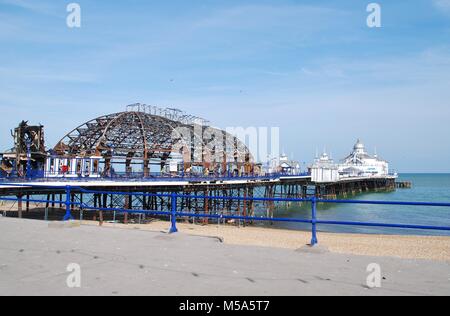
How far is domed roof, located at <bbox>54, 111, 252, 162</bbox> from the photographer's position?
38.1m

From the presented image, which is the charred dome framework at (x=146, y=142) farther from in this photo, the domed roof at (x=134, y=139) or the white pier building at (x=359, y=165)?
the white pier building at (x=359, y=165)

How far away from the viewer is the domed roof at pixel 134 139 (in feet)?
125

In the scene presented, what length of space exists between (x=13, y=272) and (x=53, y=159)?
96.4 feet

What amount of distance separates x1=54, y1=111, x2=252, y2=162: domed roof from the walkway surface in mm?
30380

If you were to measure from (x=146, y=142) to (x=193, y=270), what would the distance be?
34739mm

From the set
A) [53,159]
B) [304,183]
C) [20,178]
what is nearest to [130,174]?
[53,159]

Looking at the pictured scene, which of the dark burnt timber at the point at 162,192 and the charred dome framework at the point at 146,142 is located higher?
the charred dome framework at the point at 146,142

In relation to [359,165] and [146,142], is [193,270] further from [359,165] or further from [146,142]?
[359,165]

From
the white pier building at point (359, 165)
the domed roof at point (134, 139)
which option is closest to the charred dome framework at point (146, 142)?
the domed roof at point (134, 139)

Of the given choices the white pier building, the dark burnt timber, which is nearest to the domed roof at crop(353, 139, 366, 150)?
the white pier building

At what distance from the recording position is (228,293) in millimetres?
4457

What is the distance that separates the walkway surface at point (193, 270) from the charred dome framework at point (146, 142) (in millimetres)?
29587

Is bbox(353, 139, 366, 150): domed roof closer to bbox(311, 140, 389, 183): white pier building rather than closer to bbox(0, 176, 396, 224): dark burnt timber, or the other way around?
bbox(311, 140, 389, 183): white pier building
